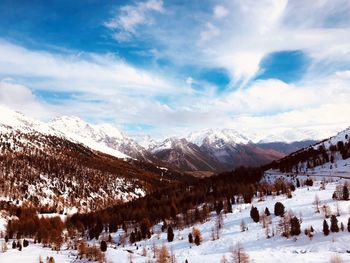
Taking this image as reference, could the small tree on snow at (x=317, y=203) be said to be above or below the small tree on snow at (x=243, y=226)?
above

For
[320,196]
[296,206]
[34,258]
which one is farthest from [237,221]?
[34,258]

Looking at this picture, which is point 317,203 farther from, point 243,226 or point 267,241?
point 267,241

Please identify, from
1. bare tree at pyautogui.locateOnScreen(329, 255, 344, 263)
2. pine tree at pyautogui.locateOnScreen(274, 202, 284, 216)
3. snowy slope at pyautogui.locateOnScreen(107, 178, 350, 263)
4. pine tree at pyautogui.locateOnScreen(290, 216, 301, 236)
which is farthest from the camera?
pine tree at pyautogui.locateOnScreen(274, 202, 284, 216)

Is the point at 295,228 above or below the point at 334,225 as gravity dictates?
below

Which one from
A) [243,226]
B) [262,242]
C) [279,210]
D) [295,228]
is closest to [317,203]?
[279,210]

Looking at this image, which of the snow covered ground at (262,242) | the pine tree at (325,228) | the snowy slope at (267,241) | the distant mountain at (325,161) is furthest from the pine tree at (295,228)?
the distant mountain at (325,161)

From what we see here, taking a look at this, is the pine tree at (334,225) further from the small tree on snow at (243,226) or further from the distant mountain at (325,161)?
the distant mountain at (325,161)

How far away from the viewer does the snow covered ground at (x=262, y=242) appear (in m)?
75.2

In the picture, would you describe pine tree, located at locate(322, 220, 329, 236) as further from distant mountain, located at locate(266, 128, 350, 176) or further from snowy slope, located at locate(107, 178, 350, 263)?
distant mountain, located at locate(266, 128, 350, 176)

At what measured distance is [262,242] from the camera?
88.6 meters

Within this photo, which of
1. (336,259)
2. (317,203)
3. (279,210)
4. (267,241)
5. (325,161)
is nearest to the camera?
(336,259)

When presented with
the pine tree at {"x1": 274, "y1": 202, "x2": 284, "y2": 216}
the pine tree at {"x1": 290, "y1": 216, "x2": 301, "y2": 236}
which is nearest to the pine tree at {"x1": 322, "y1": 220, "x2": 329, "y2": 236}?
the pine tree at {"x1": 290, "y1": 216, "x2": 301, "y2": 236}

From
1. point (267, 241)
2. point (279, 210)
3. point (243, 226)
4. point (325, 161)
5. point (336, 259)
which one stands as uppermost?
point (325, 161)

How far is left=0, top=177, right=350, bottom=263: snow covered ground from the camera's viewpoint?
75.2 m
